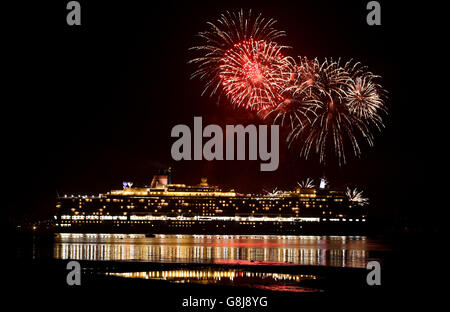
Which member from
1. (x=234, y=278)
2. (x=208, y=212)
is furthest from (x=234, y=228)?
(x=234, y=278)

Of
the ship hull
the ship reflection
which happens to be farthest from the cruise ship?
the ship reflection

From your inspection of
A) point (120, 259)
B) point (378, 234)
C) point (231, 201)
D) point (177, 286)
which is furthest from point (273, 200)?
point (177, 286)

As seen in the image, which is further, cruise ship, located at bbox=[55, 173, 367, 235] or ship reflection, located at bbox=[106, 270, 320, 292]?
cruise ship, located at bbox=[55, 173, 367, 235]

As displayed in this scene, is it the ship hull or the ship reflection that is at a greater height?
the ship reflection

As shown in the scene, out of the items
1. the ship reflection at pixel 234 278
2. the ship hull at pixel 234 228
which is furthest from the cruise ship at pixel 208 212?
the ship reflection at pixel 234 278

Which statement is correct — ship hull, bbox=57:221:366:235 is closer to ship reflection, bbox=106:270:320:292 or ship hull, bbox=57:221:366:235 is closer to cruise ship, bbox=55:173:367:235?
cruise ship, bbox=55:173:367:235

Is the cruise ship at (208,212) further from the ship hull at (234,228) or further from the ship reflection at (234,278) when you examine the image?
the ship reflection at (234,278)
